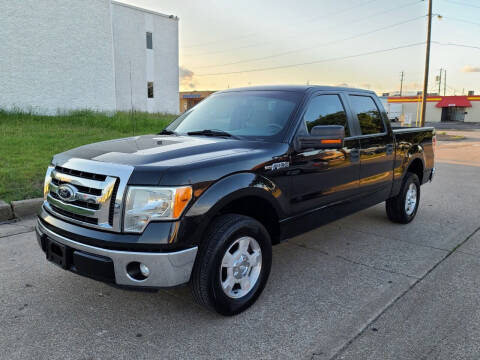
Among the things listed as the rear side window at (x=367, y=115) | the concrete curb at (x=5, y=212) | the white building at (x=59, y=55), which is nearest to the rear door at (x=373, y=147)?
the rear side window at (x=367, y=115)

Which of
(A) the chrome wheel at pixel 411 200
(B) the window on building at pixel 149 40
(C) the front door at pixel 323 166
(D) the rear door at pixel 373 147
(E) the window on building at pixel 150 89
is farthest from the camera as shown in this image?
(E) the window on building at pixel 150 89

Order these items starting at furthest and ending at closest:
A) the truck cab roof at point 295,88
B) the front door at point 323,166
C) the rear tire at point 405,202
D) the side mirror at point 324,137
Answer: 1. the rear tire at point 405,202
2. the truck cab roof at point 295,88
3. the front door at point 323,166
4. the side mirror at point 324,137

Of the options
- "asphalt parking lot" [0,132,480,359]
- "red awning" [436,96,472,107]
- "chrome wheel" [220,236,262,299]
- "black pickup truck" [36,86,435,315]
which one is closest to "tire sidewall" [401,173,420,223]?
"asphalt parking lot" [0,132,480,359]

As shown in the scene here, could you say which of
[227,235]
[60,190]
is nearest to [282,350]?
[227,235]

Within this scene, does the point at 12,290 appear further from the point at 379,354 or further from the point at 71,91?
the point at 71,91

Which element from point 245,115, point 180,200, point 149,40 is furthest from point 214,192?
point 149,40

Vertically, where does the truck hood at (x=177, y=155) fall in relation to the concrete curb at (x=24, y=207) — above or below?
above

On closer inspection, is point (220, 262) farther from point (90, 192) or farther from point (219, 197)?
point (90, 192)

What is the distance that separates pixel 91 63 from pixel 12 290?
733 inches

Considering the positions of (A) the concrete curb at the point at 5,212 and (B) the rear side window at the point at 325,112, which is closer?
(B) the rear side window at the point at 325,112

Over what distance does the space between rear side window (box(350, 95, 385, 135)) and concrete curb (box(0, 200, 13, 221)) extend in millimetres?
4814

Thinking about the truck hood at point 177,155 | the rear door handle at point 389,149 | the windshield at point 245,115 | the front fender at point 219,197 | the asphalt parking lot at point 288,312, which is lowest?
the asphalt parking lot at point 288,312

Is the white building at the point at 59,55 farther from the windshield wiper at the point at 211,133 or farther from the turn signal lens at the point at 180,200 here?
the turn signal lens at the point at 180,200

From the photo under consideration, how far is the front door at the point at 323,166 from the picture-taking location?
3590 mm
